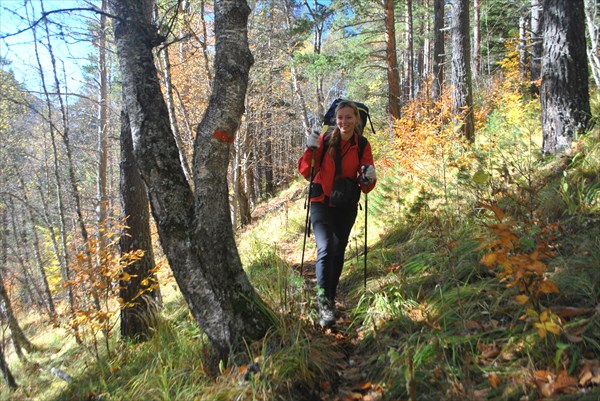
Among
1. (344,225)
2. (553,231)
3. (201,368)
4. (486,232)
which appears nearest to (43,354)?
(201,368)

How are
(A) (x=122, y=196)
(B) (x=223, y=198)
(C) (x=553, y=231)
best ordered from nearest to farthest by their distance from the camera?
1. (B) (x=223, y=198)
2. (C) (x=553, y=231)
3. (A) (x=122, y=196)

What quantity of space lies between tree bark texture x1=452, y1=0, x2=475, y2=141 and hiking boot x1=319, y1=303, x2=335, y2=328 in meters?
5.57

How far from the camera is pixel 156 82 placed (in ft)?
9.74

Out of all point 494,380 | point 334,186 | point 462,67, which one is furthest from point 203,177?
point 462,67

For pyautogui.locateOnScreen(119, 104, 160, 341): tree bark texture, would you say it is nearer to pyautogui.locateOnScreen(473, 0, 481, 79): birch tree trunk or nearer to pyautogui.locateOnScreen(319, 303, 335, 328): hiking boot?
pyautogui.locateOnScreen(319, 303, 335, 328): hiking boot

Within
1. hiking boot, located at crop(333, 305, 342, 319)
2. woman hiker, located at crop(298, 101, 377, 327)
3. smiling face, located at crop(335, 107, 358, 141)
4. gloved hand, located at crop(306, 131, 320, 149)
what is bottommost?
hiking boot, located at crop(333, 305, 342, 319)

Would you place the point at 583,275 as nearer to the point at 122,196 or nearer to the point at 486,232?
the point at 486,232

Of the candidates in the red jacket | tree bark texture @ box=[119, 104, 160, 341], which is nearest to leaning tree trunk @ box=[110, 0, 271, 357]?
the red jacket

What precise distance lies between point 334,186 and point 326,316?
118 cm

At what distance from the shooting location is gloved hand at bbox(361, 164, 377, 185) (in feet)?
10.8

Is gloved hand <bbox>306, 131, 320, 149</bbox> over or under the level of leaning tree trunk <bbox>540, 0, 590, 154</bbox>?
under

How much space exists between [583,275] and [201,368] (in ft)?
9.17

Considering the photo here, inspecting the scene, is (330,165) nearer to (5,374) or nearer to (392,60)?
(5,374)

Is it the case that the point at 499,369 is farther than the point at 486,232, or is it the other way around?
the point at 486,232
